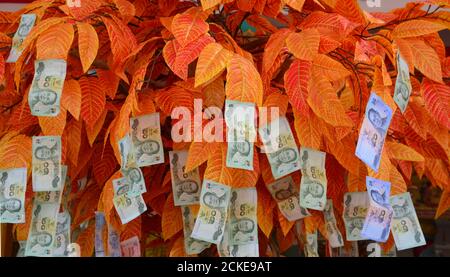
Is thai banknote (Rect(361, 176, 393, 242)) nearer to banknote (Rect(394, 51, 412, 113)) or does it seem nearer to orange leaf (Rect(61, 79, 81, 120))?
banknote (Rect(394, 51, 412, 113))

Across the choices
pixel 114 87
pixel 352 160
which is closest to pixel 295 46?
pixel 352 160

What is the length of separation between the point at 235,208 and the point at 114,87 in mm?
304

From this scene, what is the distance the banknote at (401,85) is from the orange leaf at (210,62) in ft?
0.91

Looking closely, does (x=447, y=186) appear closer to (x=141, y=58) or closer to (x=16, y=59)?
(x=141, y=58)

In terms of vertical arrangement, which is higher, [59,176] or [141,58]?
[141,58]

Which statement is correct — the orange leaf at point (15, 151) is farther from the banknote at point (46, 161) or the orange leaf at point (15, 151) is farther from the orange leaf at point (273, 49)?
the orange leaf at point (273, 49)

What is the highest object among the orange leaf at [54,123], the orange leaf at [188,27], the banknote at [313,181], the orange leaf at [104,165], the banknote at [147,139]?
the orange leaf at [188,27]

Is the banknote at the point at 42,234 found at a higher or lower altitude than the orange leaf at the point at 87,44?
lower

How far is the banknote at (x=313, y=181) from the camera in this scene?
3.96 feet

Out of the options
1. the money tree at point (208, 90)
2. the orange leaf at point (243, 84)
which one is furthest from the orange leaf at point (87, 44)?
the orange leaf at point (243, 84)

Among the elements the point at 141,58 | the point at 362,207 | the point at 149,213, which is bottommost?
the point at 149,213

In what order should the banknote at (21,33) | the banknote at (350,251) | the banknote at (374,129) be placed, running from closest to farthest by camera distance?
the banknote at (374,129), the banknote at (21,33), the banknote at (350,251)
